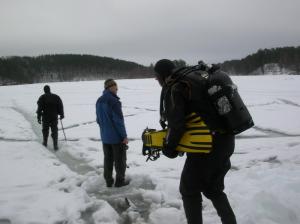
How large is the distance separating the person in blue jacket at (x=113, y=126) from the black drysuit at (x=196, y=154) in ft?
9.11

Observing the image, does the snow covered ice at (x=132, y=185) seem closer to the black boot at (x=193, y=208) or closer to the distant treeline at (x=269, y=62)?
the black boot at (x=193, y=208)

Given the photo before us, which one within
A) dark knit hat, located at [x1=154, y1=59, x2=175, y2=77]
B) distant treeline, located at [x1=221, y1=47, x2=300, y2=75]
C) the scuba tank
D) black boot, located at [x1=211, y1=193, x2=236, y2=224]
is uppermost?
distant treeline, located at [x1=221, y1=47, x2=300, y2=75]

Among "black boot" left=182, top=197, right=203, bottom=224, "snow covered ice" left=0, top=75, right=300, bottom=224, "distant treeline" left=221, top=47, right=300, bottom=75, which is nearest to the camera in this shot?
"black boot" left=182, top=197, right=203, bottom=224

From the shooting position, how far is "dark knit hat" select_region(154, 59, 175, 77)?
11.8 feet

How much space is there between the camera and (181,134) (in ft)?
10.6

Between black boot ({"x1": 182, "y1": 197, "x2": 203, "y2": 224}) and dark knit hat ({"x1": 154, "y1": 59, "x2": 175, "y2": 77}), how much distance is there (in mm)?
1209

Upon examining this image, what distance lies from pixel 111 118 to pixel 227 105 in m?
3.33

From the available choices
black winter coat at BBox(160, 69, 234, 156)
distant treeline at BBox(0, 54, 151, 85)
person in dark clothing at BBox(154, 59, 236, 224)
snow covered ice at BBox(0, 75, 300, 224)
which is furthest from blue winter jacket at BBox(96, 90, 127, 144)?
distant treeline at BBox(0, 54, 151, 85)

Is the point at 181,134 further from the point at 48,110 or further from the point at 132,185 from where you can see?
the point at 48,110

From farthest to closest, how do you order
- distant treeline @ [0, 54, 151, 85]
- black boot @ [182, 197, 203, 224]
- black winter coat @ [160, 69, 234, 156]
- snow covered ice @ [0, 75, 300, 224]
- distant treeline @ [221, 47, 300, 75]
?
distant treeline @ [0, 54, 151, 85] → distant treeline @ [221, 47, 300, 75] → snow covered ice @ [0, 75, 300, 224] → black boot @ [182, 197, 203, 224] → black winter coat @ [160, 69, 234, 156]

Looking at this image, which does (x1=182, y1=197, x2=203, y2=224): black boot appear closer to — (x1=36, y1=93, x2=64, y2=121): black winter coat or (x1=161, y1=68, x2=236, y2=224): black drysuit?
(x1=161, y1=68, x2=236, y2=224): black drysuit

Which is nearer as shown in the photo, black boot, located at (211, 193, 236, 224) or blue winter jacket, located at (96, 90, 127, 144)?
black boot, located at (211, 193, 236, 224)

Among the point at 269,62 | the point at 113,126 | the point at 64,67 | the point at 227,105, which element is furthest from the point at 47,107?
the point at 64,67

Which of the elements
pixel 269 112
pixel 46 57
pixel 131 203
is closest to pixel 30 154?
pixel 131 203
